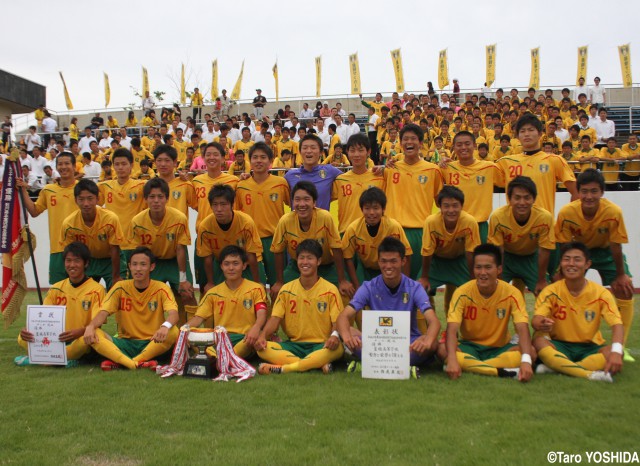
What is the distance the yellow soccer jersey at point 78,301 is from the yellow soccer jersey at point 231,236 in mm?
1223

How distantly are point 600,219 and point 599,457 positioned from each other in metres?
3.42

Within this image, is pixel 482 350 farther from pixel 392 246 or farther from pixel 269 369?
pixel 269 369

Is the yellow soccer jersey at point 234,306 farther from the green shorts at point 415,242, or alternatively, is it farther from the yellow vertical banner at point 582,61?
the yellow vertical banner at point 582,61

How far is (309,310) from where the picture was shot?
235 inches

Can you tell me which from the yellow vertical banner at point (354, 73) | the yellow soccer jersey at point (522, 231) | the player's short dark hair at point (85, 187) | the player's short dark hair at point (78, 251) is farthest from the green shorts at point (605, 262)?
the yellow vertical banner at point (354, 73)

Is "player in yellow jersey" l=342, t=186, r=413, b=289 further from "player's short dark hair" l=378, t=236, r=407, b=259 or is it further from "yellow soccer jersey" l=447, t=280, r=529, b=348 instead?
"yellow soccer jersey" l=447, t=280, r=529, b=348

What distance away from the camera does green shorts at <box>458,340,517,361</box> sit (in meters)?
5.55

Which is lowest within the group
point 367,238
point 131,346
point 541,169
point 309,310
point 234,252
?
point 131,346

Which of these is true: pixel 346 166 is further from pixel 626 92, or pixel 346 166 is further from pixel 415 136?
pixel 626 92

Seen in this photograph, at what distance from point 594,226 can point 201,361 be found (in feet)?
14.0

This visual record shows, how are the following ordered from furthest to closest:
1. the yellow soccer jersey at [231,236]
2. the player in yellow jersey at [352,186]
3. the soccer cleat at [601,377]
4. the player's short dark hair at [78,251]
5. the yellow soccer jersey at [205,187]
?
the yellow soccer jersey at [205,187]
the player in yellow jersey at [352,186]
the yellow soccer jersey at [231,236]
the player's short dark hair at [78,251]
the soccer cleat at [601,377]

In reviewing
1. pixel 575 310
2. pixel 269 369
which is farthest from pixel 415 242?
pixel 269 369

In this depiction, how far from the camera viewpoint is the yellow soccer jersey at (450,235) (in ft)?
20.5

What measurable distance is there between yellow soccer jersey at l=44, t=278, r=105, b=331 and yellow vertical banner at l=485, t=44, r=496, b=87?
73.6ft
